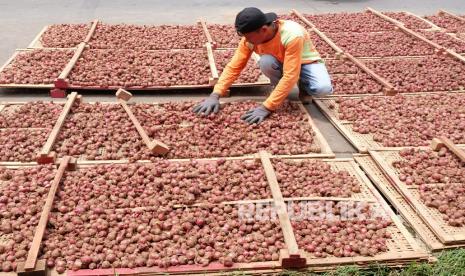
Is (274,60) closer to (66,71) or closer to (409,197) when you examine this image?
(409,197)

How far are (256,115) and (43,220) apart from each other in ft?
7.16

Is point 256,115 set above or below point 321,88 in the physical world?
below

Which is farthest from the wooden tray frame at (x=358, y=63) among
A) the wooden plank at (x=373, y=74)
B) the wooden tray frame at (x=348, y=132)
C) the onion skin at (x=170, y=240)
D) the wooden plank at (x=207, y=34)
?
the onion skin at (x=170, y=240)

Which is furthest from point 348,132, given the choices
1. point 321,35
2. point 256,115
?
point 321,35

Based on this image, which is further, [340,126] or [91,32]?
[91,32]

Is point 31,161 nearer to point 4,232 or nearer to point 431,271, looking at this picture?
point 4,232

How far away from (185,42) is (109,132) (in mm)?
2646

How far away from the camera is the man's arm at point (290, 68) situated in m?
4.09

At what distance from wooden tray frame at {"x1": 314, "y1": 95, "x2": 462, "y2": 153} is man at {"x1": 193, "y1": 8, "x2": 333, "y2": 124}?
0.17 meters

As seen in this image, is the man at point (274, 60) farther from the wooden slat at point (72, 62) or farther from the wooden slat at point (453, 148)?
the wooden slat at point (72, 62)

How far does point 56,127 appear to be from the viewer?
402 centimetres

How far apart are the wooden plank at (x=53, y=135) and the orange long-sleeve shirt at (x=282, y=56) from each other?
1501 millimetres

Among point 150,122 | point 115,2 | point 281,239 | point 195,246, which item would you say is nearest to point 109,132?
point 150,122

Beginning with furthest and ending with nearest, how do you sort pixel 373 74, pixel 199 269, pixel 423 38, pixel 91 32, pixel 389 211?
pixel 423 38 < pixel 91 32 < pixel 373 74 < pixel 389 211 < pixel 199 269
